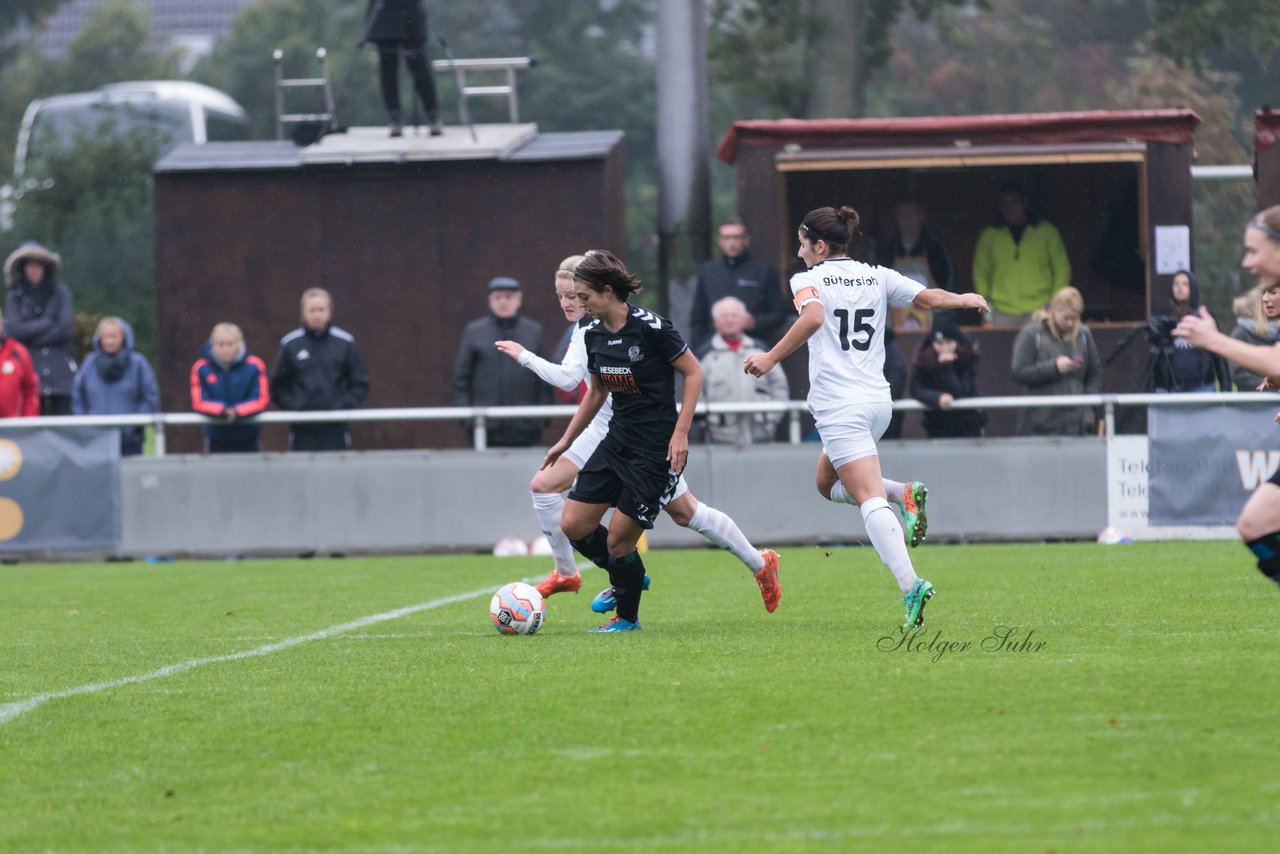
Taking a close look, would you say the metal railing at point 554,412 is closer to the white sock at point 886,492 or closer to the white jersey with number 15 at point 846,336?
the white sock at point 886,492

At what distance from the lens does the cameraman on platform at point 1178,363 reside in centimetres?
1631

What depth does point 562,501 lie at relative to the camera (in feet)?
35.5

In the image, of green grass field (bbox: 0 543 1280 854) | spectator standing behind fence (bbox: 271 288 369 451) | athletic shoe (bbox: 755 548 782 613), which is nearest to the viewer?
green grass field (bbox: 0 543 1280 854)

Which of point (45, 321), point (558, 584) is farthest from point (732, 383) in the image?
point (45, 321)

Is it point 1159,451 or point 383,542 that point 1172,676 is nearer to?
point 1159,451

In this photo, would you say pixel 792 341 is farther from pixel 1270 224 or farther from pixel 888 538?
pixel 1270 224

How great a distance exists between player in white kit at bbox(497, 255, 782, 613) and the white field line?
40.0 inches

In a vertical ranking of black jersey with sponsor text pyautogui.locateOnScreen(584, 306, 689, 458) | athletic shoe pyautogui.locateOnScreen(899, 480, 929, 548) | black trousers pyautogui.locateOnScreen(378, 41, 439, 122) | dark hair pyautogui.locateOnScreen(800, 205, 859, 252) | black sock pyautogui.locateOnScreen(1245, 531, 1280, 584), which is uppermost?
black trousers pyautogui.locateOnScreen(378, 41, 439, 122)

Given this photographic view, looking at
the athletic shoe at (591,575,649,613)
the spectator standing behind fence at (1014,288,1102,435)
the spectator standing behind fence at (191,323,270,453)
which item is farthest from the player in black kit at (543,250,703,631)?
the spectator standing behind fence at (191,323,270,453)

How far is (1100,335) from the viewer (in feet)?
60.7

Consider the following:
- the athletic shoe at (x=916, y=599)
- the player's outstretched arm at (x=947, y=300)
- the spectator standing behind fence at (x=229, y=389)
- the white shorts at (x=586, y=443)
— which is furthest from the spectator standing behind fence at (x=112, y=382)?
the athletic shoe at (x=916, y=599)

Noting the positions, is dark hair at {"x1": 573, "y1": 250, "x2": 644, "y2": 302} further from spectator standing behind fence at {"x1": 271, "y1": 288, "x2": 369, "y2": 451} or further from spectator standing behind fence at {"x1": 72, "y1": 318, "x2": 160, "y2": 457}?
spectator standing behind fence at {"x1": 72, "y1": 318, "x2": 160, "y2": 457}

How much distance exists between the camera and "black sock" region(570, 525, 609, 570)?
32.4 ft

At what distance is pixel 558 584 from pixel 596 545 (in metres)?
0.83
